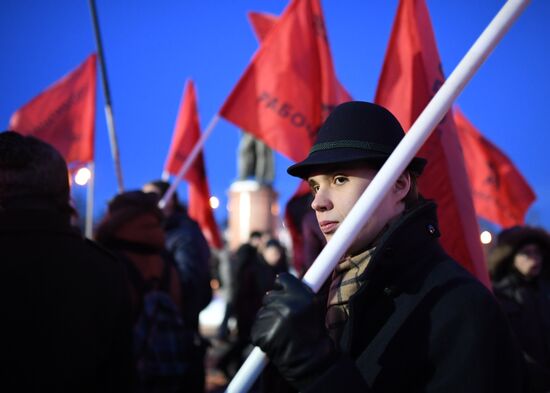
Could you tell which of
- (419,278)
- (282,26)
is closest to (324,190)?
(419,278)

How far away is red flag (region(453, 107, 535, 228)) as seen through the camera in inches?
252

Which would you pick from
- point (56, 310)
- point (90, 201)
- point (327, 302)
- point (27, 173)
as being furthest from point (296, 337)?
point (90, 201)

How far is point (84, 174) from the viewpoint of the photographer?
253 inches

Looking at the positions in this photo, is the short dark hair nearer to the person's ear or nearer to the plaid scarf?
the plaid scarf

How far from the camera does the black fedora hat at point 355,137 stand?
151cm

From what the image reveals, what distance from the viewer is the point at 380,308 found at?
140 cm

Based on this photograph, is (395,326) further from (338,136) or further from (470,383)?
(338,136)

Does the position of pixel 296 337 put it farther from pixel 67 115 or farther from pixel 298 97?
pixel 67 115

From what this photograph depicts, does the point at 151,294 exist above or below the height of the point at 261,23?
below

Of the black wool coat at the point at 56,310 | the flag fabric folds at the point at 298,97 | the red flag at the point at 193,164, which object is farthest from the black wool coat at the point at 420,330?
the red flag at the point at 193,164

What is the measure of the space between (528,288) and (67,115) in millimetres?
5524

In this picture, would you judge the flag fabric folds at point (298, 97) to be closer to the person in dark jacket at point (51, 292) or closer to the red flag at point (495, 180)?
the red flag at point (495, 180)

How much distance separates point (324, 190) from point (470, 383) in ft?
2.14

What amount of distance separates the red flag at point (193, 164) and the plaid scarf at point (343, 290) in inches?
192
